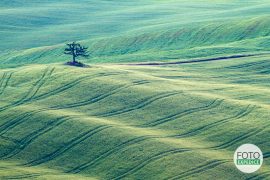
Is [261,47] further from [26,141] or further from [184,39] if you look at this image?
[26,141]

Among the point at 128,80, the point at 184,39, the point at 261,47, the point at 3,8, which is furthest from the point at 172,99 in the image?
the point at 3,8

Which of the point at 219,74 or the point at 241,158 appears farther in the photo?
the point at 219,74

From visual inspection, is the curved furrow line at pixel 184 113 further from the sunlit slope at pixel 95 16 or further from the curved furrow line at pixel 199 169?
the sunlit slope at pixel 95 16

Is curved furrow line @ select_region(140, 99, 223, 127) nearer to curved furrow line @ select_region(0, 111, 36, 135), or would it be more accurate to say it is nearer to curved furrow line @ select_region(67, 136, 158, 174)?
curved furrow line @ select_region(67, 136, 158, 174)

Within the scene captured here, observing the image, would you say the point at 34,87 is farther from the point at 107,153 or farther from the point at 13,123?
the point at 107,153

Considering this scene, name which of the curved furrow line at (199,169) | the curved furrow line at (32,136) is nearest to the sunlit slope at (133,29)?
the curved furrow line at (32,136)

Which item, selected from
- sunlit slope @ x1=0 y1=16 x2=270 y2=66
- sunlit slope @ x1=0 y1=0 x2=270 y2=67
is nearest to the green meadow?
sunlit slope @ x1=0 y1=16 x2=270 y2=66
